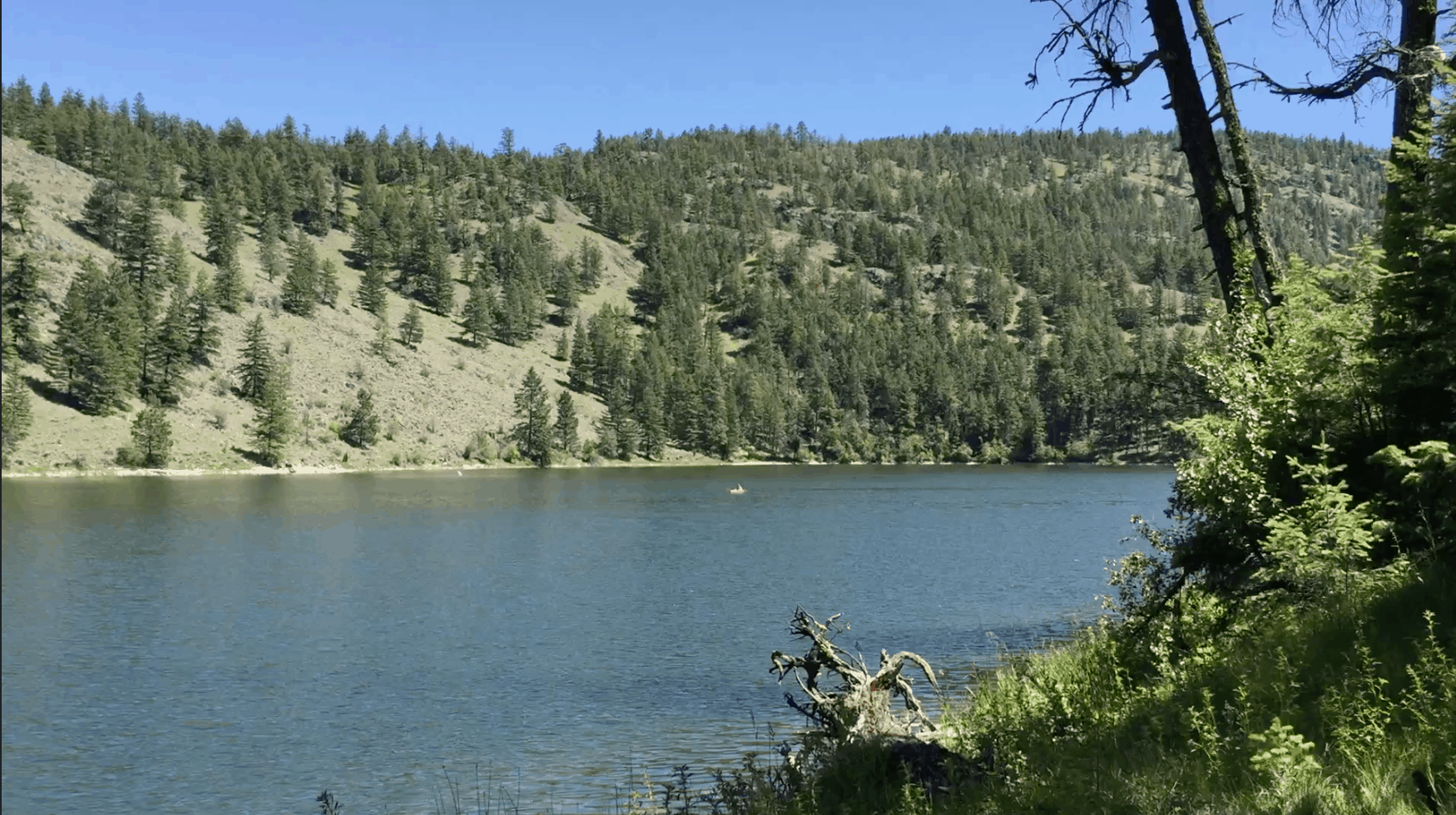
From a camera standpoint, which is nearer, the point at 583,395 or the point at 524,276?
the point at 583,395

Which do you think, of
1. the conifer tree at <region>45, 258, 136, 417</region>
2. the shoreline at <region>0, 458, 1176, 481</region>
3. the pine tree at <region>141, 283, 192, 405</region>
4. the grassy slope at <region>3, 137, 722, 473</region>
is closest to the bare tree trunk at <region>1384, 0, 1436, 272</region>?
the shoreline at <region>0, 458, 1176, 481</region>

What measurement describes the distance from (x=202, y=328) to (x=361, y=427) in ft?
61.7

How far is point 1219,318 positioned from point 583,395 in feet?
493

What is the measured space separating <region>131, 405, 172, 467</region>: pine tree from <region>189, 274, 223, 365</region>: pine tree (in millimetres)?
16833

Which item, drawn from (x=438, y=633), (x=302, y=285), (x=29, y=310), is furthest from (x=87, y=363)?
(x=438, y=633)

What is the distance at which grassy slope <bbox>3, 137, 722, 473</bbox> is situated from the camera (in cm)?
9319

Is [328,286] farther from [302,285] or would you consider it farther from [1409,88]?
[1409,88]

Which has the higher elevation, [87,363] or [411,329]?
[411,329]

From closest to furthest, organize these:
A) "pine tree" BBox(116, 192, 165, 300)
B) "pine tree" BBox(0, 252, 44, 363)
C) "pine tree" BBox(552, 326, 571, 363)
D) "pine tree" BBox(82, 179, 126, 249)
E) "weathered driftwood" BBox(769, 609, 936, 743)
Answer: "weathered driftwood" BBox(769, 609, 936, 743)
"pine tree" BBox(0, 252, 44, 363)
"pine tree" BBox(116, 192, 165, 300)
"pine tree" BBox(82, 179, 126, 249)
"pine tree" BBox(552, 326, 571, 363)

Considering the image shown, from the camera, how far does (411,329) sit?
146m

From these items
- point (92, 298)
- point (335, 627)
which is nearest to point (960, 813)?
point (335, 627)

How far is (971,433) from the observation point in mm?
173875

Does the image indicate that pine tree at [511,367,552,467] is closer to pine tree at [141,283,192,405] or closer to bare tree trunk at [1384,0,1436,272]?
pine tree at [141,283,192,405]

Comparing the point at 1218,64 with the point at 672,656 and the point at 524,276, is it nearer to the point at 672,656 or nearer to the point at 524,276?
the point at 672,656
